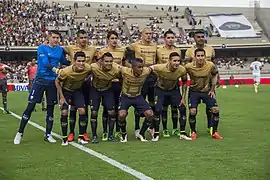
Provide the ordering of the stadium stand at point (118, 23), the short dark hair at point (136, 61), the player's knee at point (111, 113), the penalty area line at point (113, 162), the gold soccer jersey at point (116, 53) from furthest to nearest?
the stadium stand at point (118, 23)
the gold soccer jersey at point (116, 53)
the player's knee at point (111, 113)
the short dark hair at point (136, 61)
the penalty area line at point (113, 162)

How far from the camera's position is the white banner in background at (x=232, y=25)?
2744 inches

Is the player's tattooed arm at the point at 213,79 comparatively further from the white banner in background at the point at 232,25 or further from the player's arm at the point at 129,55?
the white banner in background at the point at 232,25

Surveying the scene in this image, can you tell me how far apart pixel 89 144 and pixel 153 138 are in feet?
4.42

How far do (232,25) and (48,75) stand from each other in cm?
6348

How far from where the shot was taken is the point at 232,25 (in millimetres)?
71938

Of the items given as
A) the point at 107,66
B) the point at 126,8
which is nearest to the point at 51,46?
the point at 107,66

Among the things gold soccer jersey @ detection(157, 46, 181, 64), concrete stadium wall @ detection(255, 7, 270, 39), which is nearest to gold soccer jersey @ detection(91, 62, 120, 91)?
gold soccer jersey @ detection(157, 46, 181, 64)

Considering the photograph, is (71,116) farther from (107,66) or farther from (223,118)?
(223,118)

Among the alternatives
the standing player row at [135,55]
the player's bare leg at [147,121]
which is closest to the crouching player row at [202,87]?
the standing player row at [135,55]

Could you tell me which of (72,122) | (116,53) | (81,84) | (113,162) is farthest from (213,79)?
(113,162)

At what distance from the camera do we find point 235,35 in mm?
69500

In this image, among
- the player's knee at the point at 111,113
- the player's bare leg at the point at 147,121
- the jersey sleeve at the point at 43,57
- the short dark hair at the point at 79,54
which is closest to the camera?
the short dark hair at the point at 79,54

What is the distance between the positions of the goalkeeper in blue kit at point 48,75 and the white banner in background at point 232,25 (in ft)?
196

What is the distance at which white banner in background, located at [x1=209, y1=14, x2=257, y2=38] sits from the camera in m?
69.7
